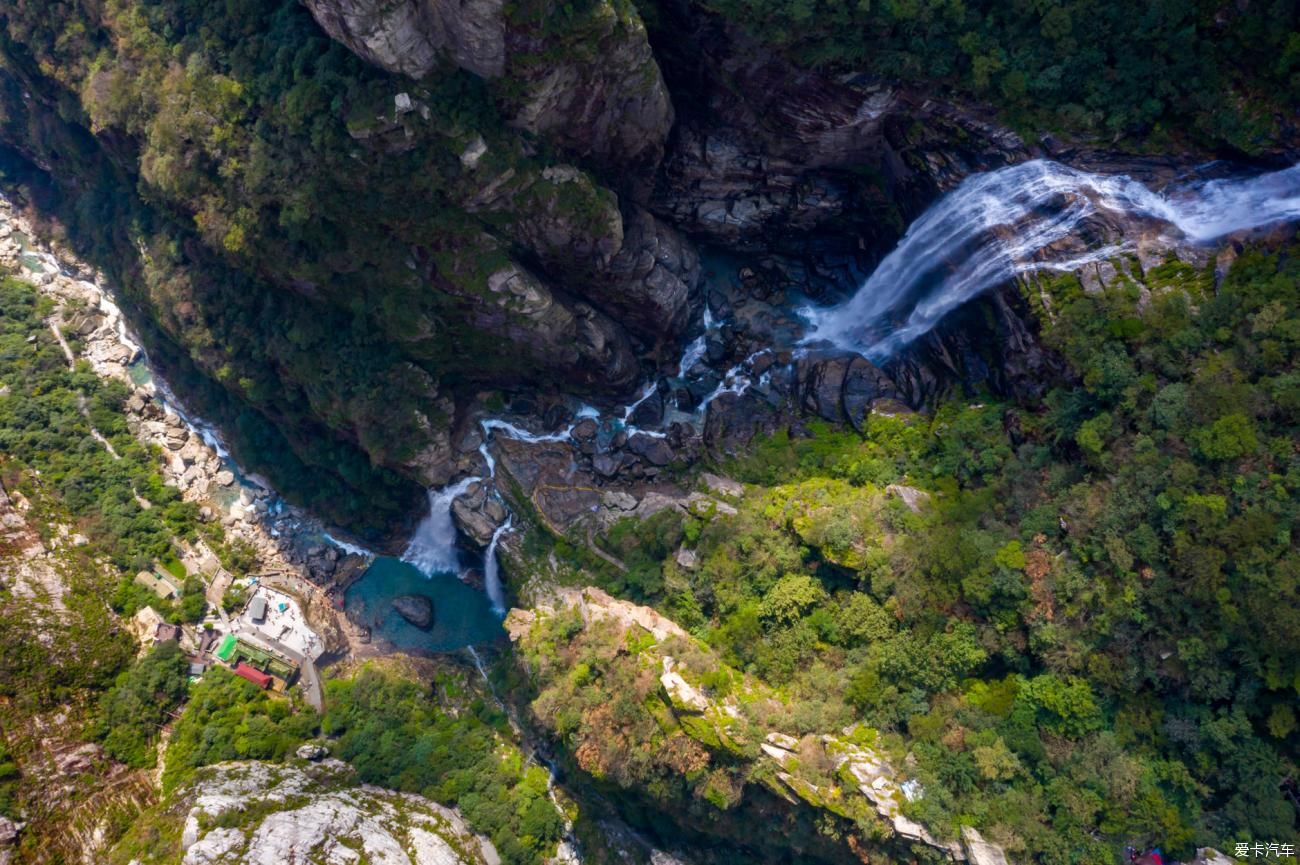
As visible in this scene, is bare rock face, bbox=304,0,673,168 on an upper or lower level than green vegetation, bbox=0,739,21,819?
upper

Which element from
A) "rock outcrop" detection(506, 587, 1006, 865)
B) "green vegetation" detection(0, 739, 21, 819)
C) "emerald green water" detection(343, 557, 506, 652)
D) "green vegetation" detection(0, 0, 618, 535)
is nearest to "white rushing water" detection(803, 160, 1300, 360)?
"green vegetation" detection(0, 0, 618, 535)

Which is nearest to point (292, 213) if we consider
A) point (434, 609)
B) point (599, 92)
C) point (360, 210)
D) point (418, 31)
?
point (360, 210)

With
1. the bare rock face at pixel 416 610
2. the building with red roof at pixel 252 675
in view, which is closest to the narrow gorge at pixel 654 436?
the bare rock face at pixel 416 610

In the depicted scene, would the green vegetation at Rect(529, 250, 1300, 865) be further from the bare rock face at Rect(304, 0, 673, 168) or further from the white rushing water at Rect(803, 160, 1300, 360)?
the bare rock face at Rect(304, 0, 673, 168)

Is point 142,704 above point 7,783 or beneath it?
beneath

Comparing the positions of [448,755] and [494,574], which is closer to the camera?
[448,755]

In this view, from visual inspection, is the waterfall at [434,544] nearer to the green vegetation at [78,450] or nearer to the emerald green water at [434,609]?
the emerald green water at [434,609]

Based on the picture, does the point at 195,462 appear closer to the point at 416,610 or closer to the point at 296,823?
the point at 416,610
